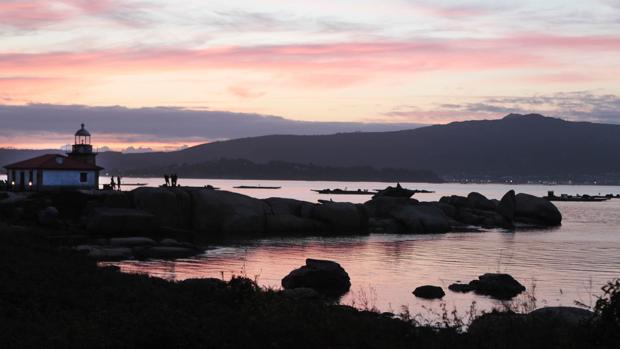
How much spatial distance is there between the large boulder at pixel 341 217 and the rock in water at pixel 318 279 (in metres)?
32.3

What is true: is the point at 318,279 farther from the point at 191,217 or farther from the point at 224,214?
the point at 191,217

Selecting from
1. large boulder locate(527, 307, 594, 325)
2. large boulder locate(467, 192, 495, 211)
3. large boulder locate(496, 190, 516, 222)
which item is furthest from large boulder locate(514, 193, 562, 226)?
large boulder locate(527, 307, 594, 325)

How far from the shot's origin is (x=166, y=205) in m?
59.7

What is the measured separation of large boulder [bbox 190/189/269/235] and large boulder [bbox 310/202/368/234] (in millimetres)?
5587

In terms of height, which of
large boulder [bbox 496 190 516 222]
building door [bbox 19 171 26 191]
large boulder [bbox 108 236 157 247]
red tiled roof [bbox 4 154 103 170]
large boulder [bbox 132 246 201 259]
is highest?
red tiled roof [bbox 4 154 103 170]

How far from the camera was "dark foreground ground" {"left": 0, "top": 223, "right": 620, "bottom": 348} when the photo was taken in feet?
41.4

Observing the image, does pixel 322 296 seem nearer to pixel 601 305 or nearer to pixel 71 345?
pixel 601 305

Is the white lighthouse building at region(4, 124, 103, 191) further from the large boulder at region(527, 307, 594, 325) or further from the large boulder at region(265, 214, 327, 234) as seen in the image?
the large boulder at region(527, 307, 594, 325)

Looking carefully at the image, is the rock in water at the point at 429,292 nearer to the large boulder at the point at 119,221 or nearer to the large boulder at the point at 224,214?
the large boulder at the point at 224,214

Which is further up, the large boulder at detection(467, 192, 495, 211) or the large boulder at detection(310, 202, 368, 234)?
the large boulder at detection(467, 192, 495, 211)

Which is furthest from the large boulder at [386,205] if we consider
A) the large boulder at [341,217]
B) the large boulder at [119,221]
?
the large boulder at [119,221]

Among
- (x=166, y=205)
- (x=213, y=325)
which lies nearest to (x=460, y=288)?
(x=213, y=325)

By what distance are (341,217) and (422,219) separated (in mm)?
8227

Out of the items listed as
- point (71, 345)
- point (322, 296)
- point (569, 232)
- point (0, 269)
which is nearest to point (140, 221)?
point (322, 296)
